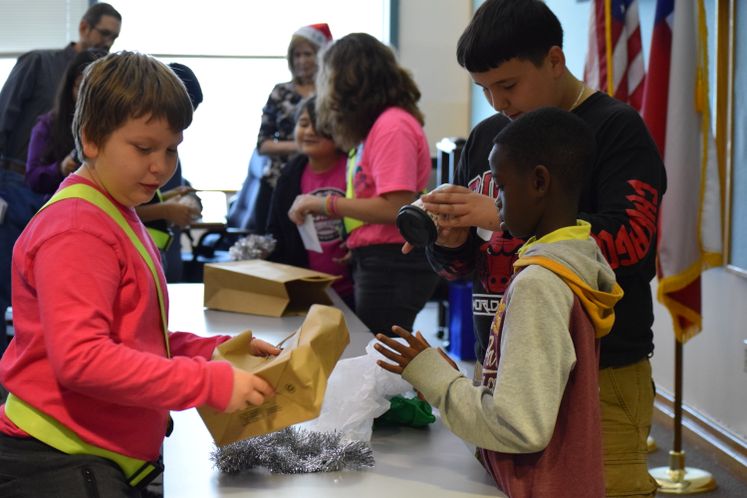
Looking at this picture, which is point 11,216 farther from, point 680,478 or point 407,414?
point 680,478

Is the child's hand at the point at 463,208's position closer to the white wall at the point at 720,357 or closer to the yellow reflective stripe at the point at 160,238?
the yellow reflective stripe at the point at 160,238

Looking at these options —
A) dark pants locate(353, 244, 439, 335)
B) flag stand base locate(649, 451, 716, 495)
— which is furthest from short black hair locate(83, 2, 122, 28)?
flag stand base locate(649, 451, 716, 495)

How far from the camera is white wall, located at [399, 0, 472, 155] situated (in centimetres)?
693

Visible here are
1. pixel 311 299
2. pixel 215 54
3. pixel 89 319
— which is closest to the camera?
pixel 89 319

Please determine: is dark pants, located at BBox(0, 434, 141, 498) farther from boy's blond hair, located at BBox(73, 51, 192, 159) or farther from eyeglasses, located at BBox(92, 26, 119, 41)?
eyeglasses, located at BBox(92, 26, 119, 41)

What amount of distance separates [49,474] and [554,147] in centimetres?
86

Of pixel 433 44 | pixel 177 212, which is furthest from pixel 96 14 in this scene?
pixel 433 44

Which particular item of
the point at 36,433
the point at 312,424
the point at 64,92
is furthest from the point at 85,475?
the point at 64,92

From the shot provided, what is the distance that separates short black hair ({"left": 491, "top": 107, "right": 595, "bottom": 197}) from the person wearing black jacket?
4.8 inches

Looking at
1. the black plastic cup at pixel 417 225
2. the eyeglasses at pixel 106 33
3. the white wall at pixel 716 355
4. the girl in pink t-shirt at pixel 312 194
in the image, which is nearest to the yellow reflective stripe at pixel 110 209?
the black plastic cup at pixel 417 225

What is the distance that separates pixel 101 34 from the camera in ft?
12.8

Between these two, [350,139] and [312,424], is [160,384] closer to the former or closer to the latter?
[312,424]

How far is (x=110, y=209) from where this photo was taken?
1.28 m

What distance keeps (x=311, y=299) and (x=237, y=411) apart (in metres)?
1.43
